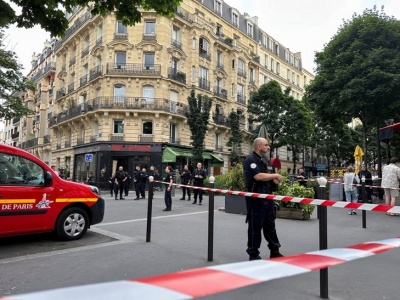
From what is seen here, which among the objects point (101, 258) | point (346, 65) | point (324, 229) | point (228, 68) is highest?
point (228, 68)

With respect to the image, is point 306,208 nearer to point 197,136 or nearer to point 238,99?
point 197,136

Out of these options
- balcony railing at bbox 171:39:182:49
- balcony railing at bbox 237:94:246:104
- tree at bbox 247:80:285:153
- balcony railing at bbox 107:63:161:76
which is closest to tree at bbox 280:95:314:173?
tree at bbox 247:80:285:153

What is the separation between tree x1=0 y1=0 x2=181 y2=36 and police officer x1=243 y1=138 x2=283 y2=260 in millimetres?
4069

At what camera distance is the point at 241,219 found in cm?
959

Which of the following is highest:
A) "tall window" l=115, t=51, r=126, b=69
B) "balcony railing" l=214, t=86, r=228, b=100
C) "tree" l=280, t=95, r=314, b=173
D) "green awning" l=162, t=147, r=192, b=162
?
"tall window" l=115, t=51, r=126, b=69

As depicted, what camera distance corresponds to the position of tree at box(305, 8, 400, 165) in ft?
52.0

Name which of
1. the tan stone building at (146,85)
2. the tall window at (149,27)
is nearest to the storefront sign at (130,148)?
the tan stone building at (146,85)

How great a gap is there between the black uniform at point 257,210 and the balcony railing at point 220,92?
Answer: 32114 mm

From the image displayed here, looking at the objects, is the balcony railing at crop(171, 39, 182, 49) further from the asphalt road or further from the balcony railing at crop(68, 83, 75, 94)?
the asphalt road

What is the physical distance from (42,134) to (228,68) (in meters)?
27.7

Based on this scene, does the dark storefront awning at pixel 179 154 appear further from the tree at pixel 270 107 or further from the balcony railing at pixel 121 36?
the balcony railing at pixel 121 36

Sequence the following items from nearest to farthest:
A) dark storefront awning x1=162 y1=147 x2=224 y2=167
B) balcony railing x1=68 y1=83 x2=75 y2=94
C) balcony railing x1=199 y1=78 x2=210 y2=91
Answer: dark storefront awning x1=162 y1=147 x2=224 y2=167
balcony railing x1=199 y1=78 x2=210 y2=91
balcony railing x1=68 y1=83 x2=75 y2=94

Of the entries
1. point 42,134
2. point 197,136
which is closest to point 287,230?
point 197,136

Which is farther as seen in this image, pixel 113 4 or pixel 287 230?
pixel 287 230
